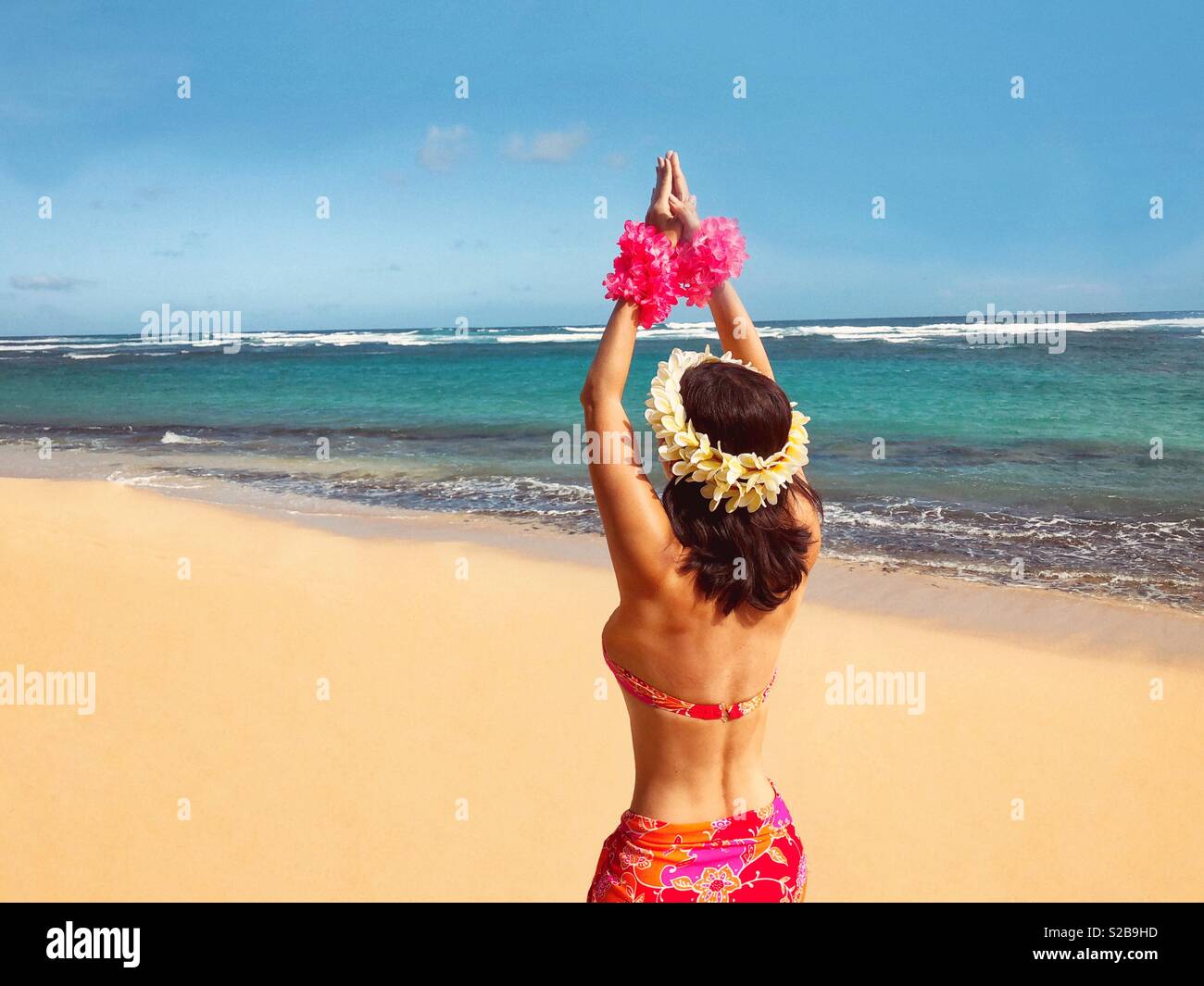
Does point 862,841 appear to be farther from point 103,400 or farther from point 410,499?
point 103,400

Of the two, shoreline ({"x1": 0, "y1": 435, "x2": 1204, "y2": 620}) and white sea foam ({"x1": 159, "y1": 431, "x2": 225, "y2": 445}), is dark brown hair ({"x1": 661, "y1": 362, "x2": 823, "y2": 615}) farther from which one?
white sea foam ({"x1": 159, "y1": 431, "x2": 225, "y2": 445})

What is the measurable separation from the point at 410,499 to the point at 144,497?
3.40 meters

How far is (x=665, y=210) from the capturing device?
2.47 m

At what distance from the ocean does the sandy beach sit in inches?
77.5

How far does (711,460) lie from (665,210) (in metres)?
0.80

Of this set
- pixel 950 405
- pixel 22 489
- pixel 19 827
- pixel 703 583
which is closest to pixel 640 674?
pixel 703 583

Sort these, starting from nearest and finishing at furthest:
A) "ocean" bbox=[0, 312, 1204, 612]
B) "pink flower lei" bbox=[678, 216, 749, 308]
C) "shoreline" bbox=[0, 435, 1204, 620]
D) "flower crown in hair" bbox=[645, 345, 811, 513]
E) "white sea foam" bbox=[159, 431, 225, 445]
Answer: "flower crown in hair" bbox=[645, 345, 811, 513]
"pink flower lei" bbox=[678, 216, 749, 308]
"shoreline" bbox=[0, 435, 1204, 620]
"ocean" bbox=[0, 312, 1204, 612]
"white sea foam" bbox=[159, 431, 225, 445]

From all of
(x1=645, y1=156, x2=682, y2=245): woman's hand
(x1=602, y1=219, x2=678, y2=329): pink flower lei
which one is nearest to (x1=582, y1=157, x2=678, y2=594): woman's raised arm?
(x1=602, y1=219, x2=678, y2=329): pink flower lei

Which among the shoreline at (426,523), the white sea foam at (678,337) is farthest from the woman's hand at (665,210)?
the white sea foam at (678,337)

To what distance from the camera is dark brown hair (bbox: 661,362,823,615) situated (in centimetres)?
211

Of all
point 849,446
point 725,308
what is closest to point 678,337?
point 849,446

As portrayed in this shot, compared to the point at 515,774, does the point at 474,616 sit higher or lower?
higher

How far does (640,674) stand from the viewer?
231 centimetres

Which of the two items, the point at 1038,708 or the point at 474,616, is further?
the point at 474,616
